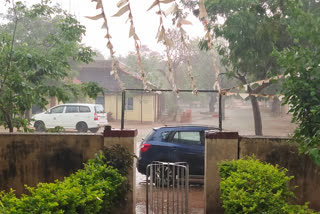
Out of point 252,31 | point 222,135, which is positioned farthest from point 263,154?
point 252,31

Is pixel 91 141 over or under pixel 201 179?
over

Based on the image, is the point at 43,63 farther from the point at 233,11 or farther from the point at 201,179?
the point at 233,11

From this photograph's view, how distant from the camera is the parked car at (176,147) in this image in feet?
32.2

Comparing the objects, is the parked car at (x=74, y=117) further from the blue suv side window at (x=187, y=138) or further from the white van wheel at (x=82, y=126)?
the blue suv side window at (x=187, y=138)

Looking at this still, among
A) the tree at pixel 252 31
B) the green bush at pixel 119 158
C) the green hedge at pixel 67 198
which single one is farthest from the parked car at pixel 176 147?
the tree at pixel 252 31

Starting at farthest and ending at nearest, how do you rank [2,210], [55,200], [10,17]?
[10,17] → [55,200] → [2,210]

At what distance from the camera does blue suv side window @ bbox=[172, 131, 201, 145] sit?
33.1 feet

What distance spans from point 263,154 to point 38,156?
407 centimetres

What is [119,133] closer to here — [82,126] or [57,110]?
[82,126]

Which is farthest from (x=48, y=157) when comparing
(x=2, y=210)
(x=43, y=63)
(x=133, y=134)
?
(x=2, y=210)

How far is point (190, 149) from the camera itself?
9.91 meters

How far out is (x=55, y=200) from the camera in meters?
3.68

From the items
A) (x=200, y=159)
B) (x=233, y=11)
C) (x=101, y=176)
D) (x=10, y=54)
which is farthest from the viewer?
(x=233, y=11)

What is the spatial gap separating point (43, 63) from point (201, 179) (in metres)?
4.91
